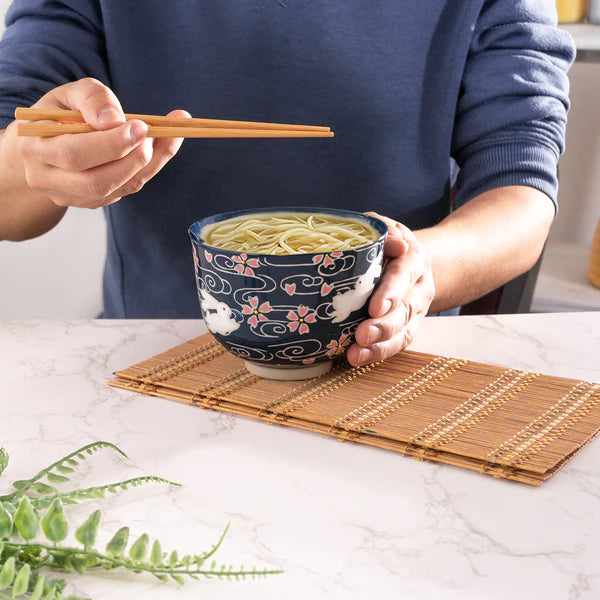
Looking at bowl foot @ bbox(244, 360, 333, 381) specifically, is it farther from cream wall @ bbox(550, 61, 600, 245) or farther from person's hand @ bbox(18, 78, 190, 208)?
cream wall @ bbox(550, 61, 600, 245)

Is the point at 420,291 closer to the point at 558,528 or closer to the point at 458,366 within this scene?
the point at 458,366

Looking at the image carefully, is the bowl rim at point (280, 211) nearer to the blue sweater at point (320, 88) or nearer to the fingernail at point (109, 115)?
the fingernail at point (109, 115)

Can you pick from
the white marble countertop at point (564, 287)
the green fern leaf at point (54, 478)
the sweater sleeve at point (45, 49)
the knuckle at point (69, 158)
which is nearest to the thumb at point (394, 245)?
the knuckle at point (69, 158)

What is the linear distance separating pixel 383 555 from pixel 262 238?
1.35ft

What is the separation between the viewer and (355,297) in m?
0.86

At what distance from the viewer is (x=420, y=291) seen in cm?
100

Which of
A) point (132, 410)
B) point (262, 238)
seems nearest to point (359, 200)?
point (262, 238)

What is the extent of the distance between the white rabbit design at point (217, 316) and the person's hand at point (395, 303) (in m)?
0.13

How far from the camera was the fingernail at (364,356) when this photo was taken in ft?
2.91

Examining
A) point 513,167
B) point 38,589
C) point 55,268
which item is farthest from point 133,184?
point 55,268

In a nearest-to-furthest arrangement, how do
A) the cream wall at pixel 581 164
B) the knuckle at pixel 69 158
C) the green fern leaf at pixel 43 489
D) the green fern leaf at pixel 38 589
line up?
the green fern leaf at pixel 38 589 → the green fern leaf at pixel 43 489 → the knuckle at pixel 69 158 → the cream wall at pixel 581 164

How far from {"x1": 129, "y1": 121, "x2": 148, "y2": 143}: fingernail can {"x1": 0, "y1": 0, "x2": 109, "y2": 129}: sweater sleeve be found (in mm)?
577

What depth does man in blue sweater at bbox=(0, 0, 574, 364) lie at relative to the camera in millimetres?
1418

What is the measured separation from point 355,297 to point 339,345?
2.2 inches
